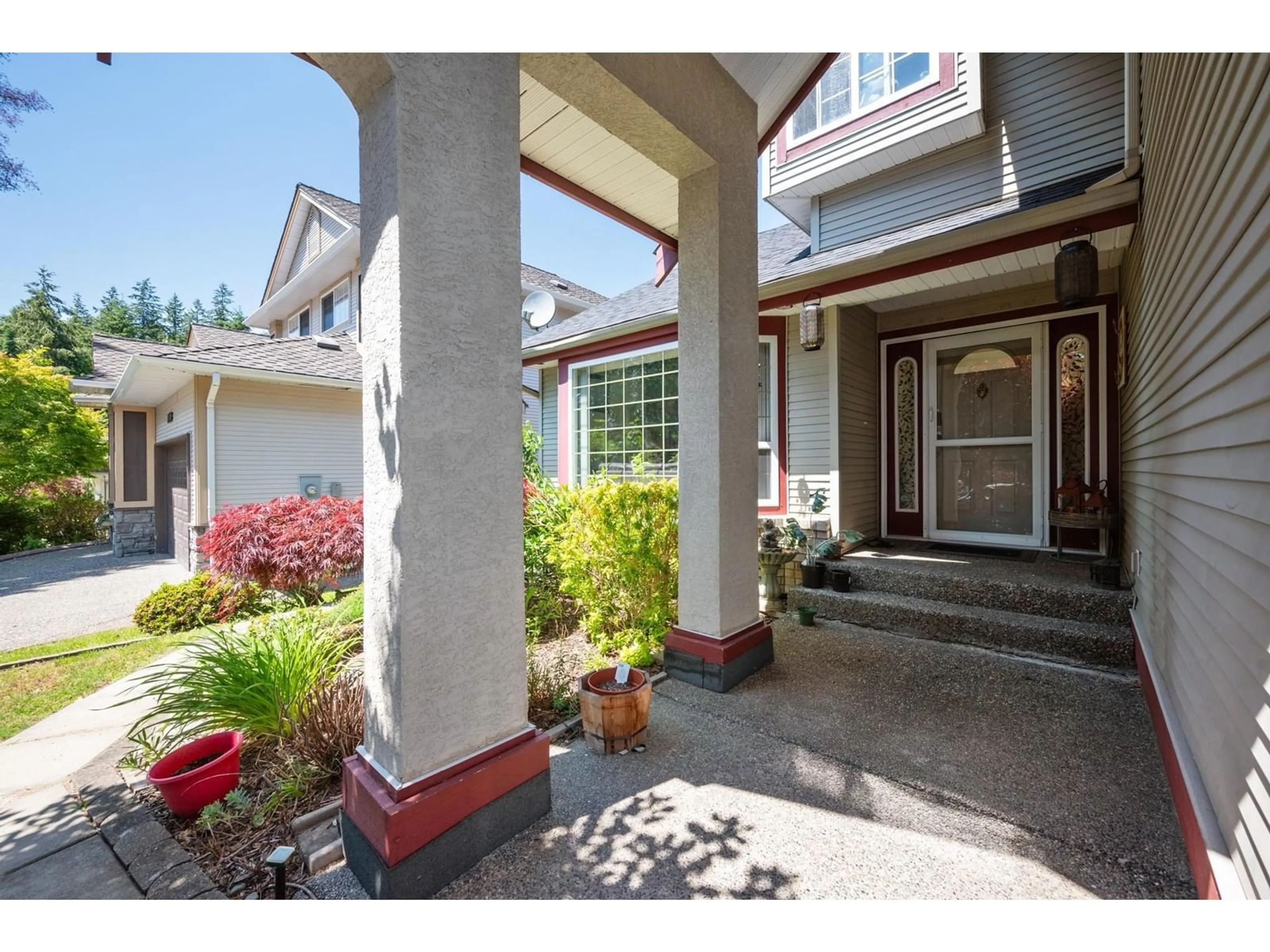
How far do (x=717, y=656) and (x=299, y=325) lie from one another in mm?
16577

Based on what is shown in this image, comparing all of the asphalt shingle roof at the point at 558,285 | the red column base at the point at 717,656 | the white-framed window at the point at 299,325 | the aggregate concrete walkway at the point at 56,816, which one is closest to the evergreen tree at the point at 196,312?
the white-framed window at the point at 299,325

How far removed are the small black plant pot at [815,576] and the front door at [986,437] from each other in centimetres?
184

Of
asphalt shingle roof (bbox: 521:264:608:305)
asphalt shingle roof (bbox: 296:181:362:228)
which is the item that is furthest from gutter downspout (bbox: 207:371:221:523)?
asphalt shingle roof (bbox: 521:264:608:305)

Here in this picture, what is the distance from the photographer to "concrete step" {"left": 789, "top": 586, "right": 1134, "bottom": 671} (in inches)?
141

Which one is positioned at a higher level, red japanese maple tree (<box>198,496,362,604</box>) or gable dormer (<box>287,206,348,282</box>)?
gable dormer (<box>287,206,348,282</box>)

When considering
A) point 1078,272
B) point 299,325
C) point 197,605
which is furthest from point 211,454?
point 1078,272

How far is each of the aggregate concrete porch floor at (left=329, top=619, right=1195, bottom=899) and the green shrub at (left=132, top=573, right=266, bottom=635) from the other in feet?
16.9

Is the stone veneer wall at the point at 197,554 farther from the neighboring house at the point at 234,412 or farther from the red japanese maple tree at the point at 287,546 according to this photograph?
the red japanese maple tree at the point at 287,546

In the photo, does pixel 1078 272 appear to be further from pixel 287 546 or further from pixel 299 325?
pixel 299 325

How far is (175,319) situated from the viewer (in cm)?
3906

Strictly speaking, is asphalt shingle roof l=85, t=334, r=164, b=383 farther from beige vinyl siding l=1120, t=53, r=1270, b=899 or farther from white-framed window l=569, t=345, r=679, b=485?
beige vinyl siding l=1120, t=53, r=1270, b=899

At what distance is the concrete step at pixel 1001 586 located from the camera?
387 centimetres

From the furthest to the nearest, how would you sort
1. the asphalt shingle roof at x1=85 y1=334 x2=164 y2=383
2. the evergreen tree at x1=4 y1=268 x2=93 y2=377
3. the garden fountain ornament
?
the evergreen tree at x1=4 y1=268 x2=93 y2=377
the asphalt shingle roof at x1=85 y1=334 x2=164 y2=383
the garden fountain ornament
